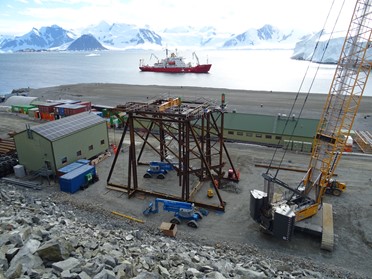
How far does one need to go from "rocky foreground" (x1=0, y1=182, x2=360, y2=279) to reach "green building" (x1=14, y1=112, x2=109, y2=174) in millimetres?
6430

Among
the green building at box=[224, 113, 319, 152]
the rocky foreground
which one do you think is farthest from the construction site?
the green building at box=[224, 113, 319, 152]

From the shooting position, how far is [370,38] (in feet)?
67.9

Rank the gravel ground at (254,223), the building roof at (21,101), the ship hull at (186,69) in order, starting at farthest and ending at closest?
1. the ship hull at (186,69)
2. the building roof at (21,101)
3. the gravel ground at (254,223)

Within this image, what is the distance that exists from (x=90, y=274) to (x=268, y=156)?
2940 centimetres

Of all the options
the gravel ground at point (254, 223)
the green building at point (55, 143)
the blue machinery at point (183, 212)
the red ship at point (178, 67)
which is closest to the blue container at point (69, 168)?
the green building at point (55, 143)

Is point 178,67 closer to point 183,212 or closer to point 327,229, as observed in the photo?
point 183,212

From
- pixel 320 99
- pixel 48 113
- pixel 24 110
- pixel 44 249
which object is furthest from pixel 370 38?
pixel 320 99

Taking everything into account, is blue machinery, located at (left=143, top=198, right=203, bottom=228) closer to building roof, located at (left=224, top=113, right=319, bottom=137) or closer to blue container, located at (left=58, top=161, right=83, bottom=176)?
blue container, located at (left=58, top=161, right=83, bottom=176)

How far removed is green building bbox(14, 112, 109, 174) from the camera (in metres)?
29.6

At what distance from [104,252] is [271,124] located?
109 feet

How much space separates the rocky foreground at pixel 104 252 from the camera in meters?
11.9

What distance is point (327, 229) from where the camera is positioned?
20.5m

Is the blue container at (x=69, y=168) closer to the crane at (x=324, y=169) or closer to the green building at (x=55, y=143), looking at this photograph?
the green building at (x=55, y=143)

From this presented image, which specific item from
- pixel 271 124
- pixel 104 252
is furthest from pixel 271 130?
pixel 104 252
